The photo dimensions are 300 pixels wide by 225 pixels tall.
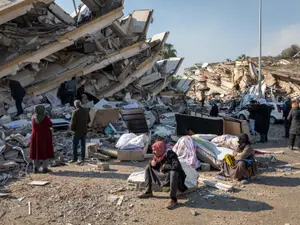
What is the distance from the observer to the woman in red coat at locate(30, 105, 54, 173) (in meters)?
7.43

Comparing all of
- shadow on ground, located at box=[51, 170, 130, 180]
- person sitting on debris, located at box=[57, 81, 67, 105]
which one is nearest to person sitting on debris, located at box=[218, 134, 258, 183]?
shadow on ground, located at box=[51, 170, 130, 180]

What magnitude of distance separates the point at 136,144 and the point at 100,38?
10.8 metres

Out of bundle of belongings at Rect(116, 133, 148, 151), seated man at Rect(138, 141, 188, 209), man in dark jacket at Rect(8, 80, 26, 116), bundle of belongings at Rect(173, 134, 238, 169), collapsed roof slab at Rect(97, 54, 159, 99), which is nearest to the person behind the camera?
seated man at Rect(138, 141, 188, 209)

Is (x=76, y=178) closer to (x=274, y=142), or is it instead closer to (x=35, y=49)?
(x=274, y=142)

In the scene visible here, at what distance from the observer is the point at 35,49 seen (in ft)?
48.4

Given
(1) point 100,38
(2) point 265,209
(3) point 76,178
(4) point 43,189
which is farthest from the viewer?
(1) point 100,38

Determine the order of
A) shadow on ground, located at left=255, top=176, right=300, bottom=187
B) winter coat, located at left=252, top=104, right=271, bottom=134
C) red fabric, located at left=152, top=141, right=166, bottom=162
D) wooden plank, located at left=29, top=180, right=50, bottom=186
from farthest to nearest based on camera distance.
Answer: winter coat, located at left=252, top=104, right=271, bottom=134, shadow on ground, located at left=255, top=176, right=300, bottom=187, wooden plank, located at left=29, top=180, right=50, bottom=186, red fabric, located at left=152, top=141, right=166, bottom=162

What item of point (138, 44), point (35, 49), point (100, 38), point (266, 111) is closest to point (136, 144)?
point (266, 111)

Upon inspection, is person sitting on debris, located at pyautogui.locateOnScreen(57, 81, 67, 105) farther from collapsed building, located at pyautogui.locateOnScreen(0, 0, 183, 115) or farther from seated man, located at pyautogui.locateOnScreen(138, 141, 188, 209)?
seated man, located at pyautogui.locateOnScreen(138, 141, 188, 209)

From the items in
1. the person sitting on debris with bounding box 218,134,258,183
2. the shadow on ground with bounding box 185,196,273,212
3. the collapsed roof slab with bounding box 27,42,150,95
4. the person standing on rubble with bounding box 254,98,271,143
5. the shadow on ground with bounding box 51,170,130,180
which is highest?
the collapsed roof slab with bounding box 27,42,150,95

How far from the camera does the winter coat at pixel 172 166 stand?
5.52 meters

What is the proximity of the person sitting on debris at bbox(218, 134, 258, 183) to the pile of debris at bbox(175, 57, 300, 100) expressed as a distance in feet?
66.6

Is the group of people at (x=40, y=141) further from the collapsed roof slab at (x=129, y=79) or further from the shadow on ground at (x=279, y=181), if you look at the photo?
the collapsed roof slab at (x=129, y=79)

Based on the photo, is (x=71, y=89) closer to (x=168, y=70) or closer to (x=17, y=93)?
(x=17, y=93)
